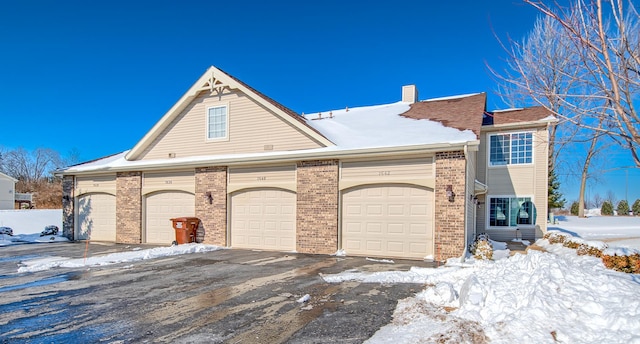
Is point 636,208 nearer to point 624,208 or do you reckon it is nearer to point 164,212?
point 624,208

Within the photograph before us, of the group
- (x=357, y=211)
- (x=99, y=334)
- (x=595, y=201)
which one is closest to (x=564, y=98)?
(x=99, y=334)

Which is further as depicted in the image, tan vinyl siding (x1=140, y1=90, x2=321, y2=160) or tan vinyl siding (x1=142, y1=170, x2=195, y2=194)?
tan vinyl siding (x1=142, y1=170, x2=195, y2=194)

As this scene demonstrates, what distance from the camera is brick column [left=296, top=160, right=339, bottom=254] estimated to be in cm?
1169

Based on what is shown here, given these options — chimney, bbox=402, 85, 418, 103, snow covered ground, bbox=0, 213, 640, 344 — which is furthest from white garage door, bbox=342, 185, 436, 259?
chimney, bbox=402, 85, 418, 103

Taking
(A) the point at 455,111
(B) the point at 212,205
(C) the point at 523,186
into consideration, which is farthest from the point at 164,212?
(C) the point at 523,186

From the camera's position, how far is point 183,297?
21.7 ft

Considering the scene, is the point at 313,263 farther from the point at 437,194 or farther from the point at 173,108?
the point at 173,108

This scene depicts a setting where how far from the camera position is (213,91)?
14.8 m

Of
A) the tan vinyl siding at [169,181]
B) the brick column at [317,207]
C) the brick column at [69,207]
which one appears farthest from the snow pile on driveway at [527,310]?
the brick column at [69,207]

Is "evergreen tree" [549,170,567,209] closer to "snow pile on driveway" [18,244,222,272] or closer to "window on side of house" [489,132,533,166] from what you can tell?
"window on side of house" [489,132,533,166]

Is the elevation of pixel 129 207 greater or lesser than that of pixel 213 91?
lesser

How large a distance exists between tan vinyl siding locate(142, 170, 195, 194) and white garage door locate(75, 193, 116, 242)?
2312 millimetres

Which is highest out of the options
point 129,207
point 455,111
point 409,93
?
point 409,93

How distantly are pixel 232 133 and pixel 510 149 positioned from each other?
12.1 meters
